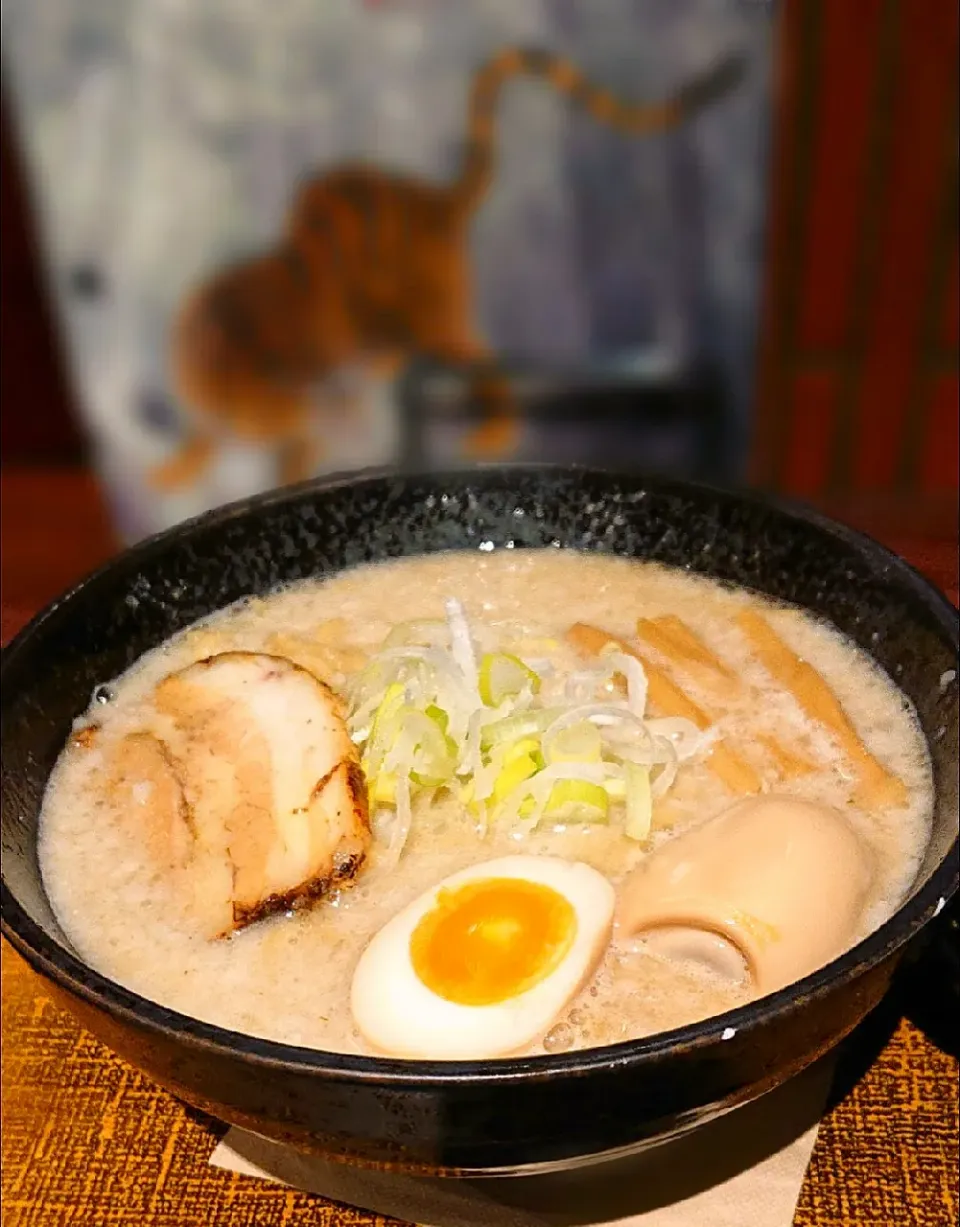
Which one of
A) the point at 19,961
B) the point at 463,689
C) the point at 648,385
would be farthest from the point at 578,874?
the point at 648,385

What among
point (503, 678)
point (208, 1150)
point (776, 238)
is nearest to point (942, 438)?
point (776, 238)

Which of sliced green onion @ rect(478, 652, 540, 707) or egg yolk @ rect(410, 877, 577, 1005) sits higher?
sliced green onion @ rect(478, 652, 540, 707)

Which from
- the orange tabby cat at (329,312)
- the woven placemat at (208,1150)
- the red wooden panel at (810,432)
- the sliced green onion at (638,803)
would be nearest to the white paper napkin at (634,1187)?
the woven placemat at (208,1150)

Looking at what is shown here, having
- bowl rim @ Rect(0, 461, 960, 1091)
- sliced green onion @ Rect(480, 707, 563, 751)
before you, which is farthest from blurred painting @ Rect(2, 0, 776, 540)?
bowl rim @ Rect(0, 461, 960, 1091)

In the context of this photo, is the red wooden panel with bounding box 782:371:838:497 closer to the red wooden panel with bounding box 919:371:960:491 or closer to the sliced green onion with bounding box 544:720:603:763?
the red wooden panel with bounding box 919:371:960:491

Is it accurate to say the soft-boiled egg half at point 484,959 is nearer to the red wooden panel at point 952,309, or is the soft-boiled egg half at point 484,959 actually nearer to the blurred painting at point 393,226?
the blurred painting at point 393,226

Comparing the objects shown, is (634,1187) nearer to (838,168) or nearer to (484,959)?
(484,959)
